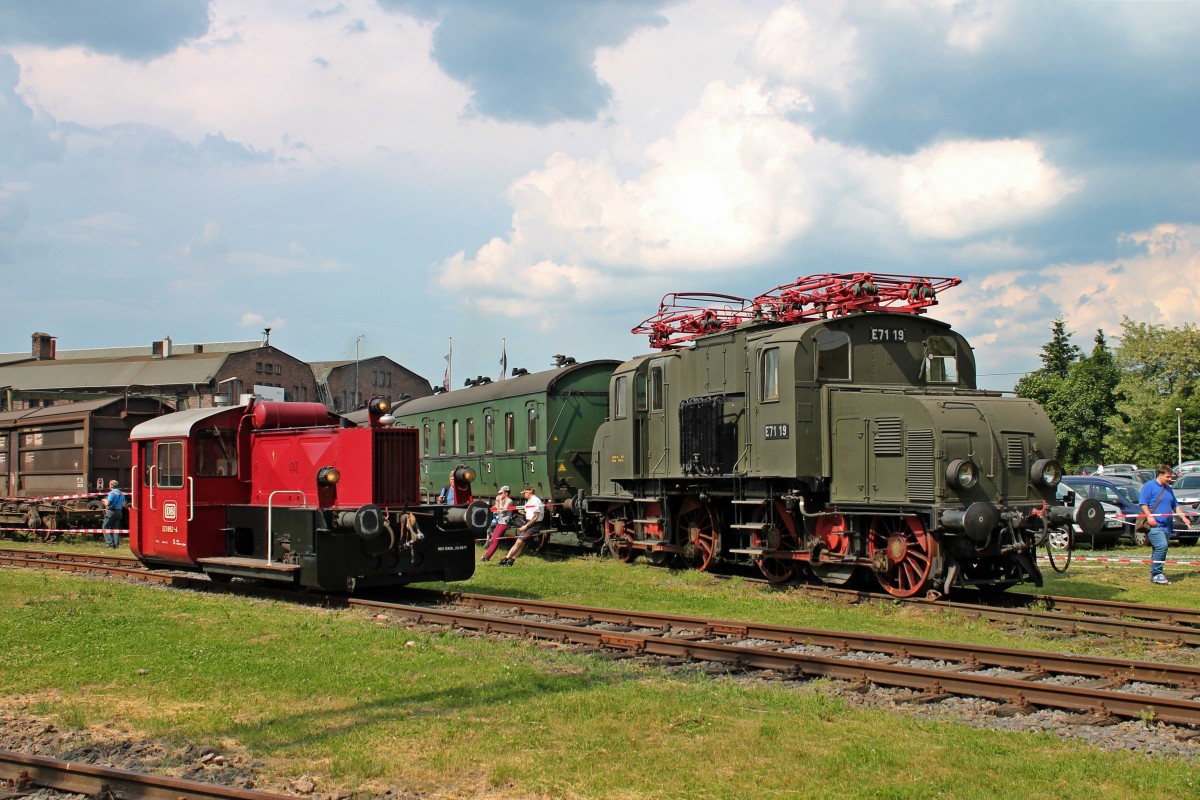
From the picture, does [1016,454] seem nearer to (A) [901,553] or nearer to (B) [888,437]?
(B) [888,437]

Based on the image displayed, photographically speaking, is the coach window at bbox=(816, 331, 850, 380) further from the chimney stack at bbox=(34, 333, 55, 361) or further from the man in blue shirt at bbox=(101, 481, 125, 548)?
the chimney stack at bbox=(34, 333, 55, 361)

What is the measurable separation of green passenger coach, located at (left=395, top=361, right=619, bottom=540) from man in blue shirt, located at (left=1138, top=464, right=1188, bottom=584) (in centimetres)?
1011

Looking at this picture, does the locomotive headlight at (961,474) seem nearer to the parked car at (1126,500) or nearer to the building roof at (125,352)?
the parked car at (1126,500)

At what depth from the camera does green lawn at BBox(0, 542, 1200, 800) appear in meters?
5.96

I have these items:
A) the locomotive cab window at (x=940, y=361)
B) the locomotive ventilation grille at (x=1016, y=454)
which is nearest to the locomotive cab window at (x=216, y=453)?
the locomotive cab window at (x=940, y=361)

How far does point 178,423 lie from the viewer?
1466 centimetres

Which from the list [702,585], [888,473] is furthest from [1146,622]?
[702,585]

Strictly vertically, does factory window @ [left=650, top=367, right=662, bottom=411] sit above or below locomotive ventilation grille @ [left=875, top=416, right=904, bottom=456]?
above

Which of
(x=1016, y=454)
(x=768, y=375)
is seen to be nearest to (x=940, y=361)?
(x=1016, y=454)

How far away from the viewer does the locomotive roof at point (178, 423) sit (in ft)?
47.1

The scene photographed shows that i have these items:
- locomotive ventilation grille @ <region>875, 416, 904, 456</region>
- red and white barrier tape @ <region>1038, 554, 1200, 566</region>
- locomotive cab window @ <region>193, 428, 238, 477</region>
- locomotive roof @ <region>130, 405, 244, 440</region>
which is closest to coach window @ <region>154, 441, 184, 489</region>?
locomotive roof @ <region>130, 405, 244, 440</region>

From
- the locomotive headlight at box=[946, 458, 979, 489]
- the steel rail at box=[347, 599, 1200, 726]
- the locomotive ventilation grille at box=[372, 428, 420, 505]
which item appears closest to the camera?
the steel rail at box=[347, 599, 1200, 726]

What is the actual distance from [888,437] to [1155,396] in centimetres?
6082

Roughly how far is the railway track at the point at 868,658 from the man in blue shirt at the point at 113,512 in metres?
13.7
